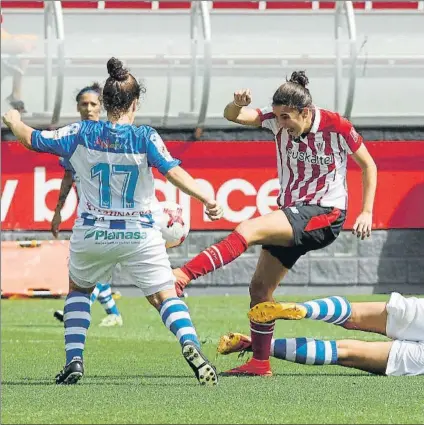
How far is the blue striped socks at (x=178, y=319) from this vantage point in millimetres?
7609

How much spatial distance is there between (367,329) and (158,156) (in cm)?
182

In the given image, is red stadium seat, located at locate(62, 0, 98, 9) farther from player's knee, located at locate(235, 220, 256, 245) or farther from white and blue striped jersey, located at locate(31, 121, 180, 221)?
white and blue striped jersey, located at locate(31, 121, 180, 221)

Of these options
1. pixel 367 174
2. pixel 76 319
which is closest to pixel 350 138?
pixel 367 174

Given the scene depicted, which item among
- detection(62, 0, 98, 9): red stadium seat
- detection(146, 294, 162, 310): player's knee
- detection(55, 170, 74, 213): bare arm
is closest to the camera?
detection(146, 294, 162, 310): player's knee

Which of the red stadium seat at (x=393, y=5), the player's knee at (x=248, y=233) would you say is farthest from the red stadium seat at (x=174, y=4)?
the player's knee at (x=248, y=233)

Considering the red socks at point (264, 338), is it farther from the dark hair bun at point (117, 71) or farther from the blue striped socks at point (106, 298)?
the blue striped socks at point (106, 298)

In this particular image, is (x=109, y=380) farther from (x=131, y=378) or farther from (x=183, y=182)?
(x=183, y=182)

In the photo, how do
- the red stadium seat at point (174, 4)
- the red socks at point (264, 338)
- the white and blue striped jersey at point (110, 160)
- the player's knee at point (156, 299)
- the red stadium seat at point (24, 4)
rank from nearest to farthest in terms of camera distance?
the white and blue striped jersey at point (110, 160), the player's knee at point (156, 299), the red socks at point (264, 338), the red stadium seat at point (24, 4), the red stadium seat at point (174, 4)

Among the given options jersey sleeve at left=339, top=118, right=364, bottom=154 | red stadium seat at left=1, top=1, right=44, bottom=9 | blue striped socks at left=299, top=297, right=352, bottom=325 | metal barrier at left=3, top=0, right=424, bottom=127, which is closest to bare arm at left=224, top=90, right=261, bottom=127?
jersey sleeve at left=339, top=118, right=364, bottom=154

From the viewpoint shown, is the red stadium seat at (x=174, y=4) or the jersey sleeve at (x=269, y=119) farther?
the red stadium seat at (x=174, y=4)

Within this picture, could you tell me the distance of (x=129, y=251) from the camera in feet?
25.4

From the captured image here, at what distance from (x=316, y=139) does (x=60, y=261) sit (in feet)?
25.7

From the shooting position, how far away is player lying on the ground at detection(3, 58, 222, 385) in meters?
7.70

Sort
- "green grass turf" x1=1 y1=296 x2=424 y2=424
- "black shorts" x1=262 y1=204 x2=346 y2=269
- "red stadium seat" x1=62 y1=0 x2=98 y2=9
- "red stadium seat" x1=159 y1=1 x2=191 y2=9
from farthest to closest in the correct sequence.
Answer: "red stadium seat" x1=159 y1=1 x2=191 y2=9, "red stadium seat" x1=62 y1=0 x2=98 y2=9, "black shorts" x1=262 y1=204 x2=346 y2=269, "green grass turf" x1=1 y1=296 x2=424 y2=424
